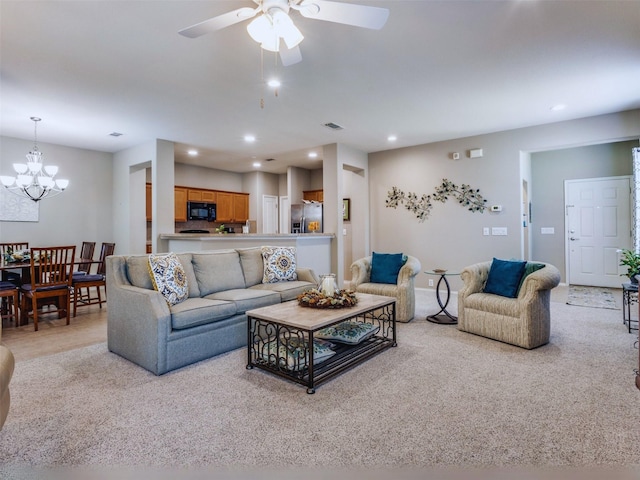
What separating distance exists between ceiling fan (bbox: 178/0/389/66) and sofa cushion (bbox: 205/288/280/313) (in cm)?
223

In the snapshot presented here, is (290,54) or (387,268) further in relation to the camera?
(387,268)

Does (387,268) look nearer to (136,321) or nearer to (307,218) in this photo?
(136,321)

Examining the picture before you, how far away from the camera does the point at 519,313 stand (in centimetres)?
330

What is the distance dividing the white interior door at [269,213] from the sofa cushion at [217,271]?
514 centimetres

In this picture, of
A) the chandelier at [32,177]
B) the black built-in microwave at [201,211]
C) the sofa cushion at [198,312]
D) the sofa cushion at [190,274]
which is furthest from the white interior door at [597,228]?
the chandelier at [32,177]

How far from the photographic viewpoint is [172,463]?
169 cm

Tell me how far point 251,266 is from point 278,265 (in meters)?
0.33

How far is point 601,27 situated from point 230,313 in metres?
3.83

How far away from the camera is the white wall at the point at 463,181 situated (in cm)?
504

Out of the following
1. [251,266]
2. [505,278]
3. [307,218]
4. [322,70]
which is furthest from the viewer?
[307,218]

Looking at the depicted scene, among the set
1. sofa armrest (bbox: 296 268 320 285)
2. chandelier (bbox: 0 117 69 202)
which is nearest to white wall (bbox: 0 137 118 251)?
chandelier (bbox: 0 117 69 202)

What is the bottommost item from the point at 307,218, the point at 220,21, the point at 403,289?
the point at 403,289

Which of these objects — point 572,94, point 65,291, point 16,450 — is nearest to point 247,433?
point 16,450

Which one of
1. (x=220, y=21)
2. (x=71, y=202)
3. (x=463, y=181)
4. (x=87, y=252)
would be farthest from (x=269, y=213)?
(x=220, y=21)
